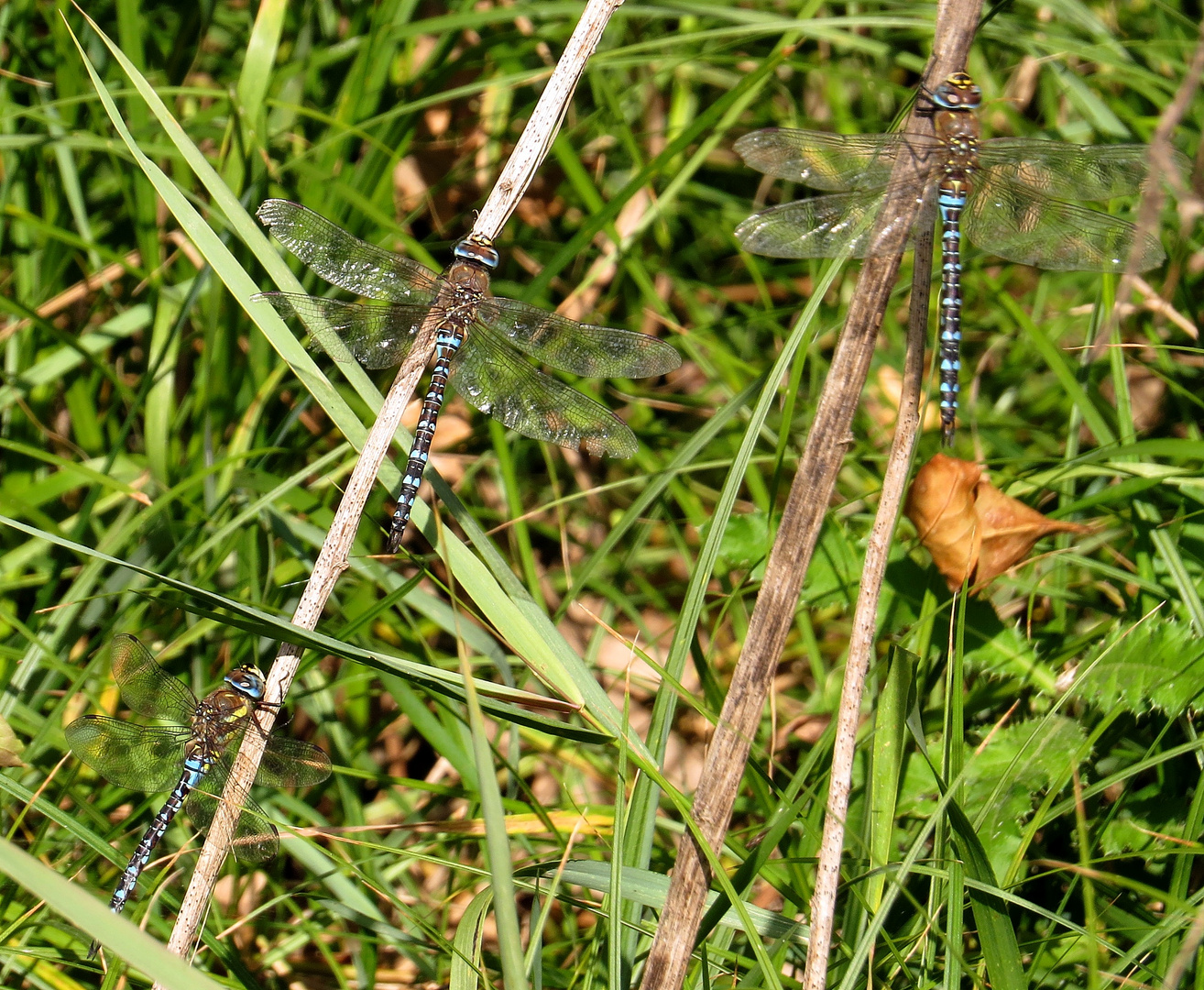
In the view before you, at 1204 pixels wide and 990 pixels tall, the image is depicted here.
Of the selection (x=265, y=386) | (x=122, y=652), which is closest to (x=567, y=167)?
(x=265, y=386)

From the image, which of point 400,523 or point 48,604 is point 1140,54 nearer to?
point 400,523

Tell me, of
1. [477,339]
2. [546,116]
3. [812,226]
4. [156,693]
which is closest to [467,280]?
[477,339]

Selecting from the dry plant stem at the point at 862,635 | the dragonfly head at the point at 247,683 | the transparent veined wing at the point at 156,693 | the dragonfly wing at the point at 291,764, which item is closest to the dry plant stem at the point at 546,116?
the dry plant stem at the point at 862,635

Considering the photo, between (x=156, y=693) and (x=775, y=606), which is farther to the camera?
(x=156, y=693)

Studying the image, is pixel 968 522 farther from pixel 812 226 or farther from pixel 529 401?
pixel 529 401

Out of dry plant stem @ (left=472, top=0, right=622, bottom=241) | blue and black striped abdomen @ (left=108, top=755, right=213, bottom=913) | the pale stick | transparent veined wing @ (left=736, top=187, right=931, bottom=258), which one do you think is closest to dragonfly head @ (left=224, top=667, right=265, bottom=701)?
the pale stick

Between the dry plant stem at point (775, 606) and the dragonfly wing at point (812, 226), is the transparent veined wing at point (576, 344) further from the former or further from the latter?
the dry plant stem at point (775, 606)

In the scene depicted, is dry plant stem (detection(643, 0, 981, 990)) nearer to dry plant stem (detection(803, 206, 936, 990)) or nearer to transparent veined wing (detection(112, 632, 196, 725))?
dry plant stem (detection(803, 206, 936, 990))
